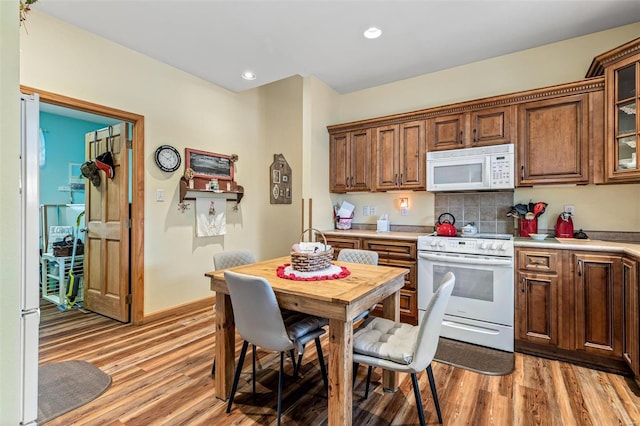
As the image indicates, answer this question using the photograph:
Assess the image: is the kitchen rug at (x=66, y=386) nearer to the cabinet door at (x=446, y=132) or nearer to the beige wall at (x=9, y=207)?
the beige wall at (x=9, y=207)

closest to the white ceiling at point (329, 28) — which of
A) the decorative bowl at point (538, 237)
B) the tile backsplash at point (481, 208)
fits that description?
the tile backsplash at point (481, 208)

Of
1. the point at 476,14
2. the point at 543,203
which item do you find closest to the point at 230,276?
the point at 476,14

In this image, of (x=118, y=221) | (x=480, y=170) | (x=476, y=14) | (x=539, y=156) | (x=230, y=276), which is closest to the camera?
(x=230, y=276)

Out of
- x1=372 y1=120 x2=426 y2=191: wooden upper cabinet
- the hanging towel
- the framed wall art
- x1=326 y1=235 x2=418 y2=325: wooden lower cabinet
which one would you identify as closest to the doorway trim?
the framed wall art

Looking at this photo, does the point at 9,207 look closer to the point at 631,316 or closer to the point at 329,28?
the point at 329,28

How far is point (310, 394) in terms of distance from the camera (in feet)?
6.58

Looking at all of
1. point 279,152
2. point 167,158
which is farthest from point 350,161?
point 167,158

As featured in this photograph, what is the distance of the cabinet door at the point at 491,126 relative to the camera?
9.64 ft

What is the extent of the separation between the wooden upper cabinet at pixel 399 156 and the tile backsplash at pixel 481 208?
1.24 ft

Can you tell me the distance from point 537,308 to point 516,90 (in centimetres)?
215

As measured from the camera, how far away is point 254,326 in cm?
168

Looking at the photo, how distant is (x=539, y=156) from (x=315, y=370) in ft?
8.79

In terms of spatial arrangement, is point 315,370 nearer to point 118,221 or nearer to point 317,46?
point 118,221

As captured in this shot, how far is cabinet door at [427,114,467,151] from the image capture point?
3180 mm
